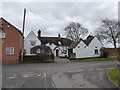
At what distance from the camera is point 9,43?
781 inches

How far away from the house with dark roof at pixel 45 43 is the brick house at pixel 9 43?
1044 centimetres

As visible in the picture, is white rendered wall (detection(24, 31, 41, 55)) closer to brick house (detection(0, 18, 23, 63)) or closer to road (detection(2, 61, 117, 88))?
brick house (detection(0, 18, 23, 63))

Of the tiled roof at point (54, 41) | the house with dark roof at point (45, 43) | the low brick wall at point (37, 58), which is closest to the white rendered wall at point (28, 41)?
the house with dark roof at point (45, 43)

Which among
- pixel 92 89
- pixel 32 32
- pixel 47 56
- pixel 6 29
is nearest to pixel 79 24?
pixel 32 32

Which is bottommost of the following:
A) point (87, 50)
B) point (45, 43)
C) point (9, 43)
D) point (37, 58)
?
point (37, 58)

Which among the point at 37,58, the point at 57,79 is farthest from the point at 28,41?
the point at 57,79

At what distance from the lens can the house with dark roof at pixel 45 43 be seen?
3281 centimetres

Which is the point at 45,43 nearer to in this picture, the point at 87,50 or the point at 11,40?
the point at 87,50

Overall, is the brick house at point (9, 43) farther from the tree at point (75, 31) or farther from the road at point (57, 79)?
the tree at point (75, 31)

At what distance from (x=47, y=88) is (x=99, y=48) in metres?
26.0

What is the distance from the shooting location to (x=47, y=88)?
602 cm

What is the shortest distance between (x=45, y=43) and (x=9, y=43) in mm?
19575

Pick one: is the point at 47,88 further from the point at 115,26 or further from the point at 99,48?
the point at 115,26

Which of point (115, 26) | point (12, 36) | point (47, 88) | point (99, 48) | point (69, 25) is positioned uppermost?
point (69, 25)
